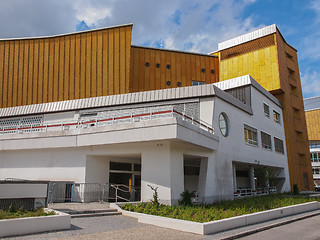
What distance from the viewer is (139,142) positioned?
1623 cm

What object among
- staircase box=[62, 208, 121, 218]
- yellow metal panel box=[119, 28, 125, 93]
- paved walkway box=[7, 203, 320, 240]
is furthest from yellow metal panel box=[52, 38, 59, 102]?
paved walkway box=[7, 203, 320, 240]

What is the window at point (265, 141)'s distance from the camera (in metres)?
27.0

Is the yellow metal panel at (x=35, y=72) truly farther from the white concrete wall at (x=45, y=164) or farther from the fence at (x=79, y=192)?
the fence at (x=79, y=192)

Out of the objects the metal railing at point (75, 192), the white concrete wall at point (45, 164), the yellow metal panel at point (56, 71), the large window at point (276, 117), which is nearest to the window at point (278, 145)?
the large window at point (276, 117)

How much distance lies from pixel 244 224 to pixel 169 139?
18.3ft

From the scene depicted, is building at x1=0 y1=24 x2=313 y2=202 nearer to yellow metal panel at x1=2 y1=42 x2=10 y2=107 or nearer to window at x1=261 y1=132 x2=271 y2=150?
yellow metal panel at x1=2 y1=42 x2=10 y2=107

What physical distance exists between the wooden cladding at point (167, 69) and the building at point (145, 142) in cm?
1107

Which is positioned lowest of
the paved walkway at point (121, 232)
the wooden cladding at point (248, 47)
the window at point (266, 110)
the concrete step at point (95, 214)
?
the paved walkway at point (121, 232)

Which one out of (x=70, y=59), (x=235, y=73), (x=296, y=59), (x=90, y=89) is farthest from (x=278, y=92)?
(x=70, y=59)

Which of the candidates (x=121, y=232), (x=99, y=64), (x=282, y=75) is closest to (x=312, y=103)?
(x=282, y=75)

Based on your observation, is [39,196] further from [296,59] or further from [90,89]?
[296,59]

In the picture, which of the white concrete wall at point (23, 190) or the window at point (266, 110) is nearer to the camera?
the white concrete wall at point (23, 190)

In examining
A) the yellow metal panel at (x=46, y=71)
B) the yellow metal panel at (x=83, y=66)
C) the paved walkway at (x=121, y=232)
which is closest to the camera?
the paved walkway at (x=121, y=232)

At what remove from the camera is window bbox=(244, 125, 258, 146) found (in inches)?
940
